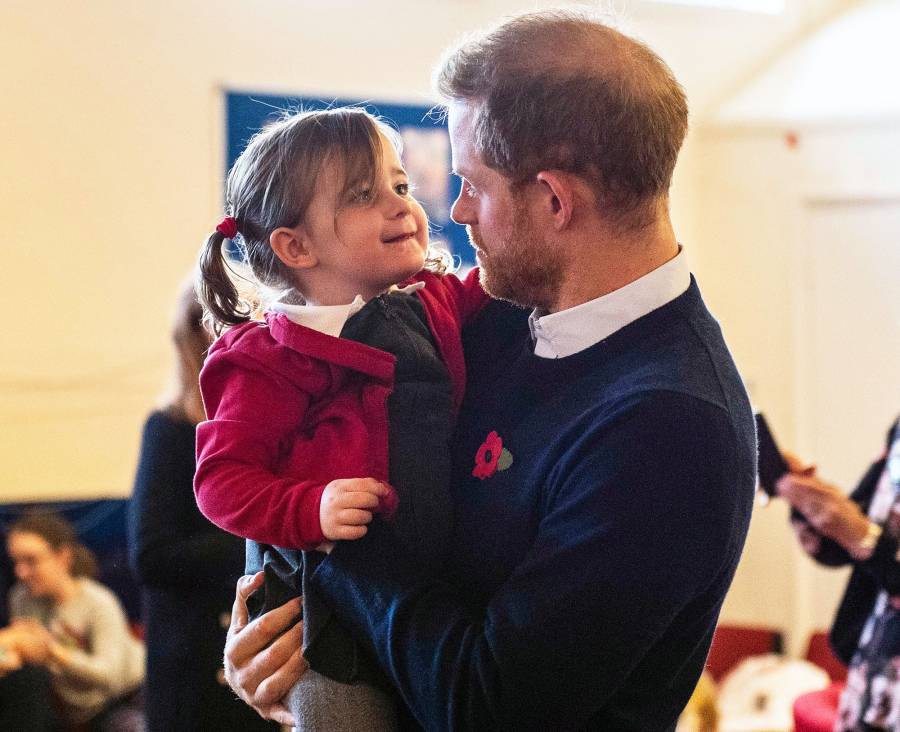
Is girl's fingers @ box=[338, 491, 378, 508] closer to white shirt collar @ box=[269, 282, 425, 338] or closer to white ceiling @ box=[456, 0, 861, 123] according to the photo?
white shirt collar @ box=[269, 282, 425, 338]

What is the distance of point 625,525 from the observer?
1.14 m

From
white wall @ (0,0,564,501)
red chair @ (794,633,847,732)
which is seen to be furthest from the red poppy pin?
white wall @ (0,0,564,501)

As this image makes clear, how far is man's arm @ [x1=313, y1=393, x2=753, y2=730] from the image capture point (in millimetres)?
1143

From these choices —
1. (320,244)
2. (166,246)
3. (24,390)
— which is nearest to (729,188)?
(166,246)

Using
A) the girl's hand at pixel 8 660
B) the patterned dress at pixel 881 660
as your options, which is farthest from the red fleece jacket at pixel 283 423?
the girl's hand at pixel 8 660

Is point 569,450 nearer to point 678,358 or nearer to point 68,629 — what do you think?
point 678,358

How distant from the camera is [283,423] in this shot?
1392 mm

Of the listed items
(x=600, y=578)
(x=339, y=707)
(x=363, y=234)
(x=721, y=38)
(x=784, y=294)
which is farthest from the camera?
(x=721, y=38)

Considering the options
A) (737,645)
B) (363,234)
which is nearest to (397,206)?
(363,234)

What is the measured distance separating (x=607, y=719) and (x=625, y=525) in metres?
0.26

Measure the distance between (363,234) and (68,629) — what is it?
2595 mm

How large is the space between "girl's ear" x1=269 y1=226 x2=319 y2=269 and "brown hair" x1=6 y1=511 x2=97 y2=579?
2563 millimetres

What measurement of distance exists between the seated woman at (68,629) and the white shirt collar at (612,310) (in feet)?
8.78

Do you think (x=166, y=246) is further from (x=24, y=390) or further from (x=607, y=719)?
(x=607, y=719)
